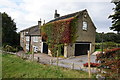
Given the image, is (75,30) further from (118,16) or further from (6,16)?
(6,16)

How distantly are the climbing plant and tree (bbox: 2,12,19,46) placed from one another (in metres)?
18.5

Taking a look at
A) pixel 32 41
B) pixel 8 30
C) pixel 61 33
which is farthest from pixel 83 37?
pixel 8 30

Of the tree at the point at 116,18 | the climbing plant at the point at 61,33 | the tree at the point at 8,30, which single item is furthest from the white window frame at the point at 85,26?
the tree at the point at 8,30

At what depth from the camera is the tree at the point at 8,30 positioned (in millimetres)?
31669

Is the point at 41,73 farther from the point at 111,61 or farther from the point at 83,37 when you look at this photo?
the point at 83,37

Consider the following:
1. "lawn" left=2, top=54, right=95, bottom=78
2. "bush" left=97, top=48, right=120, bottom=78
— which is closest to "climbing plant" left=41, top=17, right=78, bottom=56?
"lawn" left=2, top=54, right=95, bottom=78

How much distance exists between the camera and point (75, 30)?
1834cm

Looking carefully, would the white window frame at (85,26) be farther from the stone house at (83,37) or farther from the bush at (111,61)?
the bush at (111,61)

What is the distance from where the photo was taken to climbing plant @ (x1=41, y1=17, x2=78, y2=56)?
1762 centimetres

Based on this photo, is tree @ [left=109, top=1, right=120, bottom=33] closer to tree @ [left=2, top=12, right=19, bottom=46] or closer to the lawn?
the lawn

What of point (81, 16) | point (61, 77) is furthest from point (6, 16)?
point (61, 77)

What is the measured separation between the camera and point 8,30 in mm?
32438

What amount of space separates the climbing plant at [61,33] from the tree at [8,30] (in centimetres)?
1846

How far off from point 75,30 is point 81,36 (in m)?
2.46
